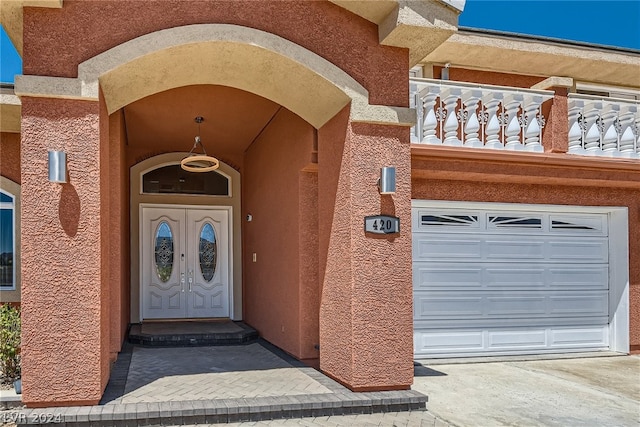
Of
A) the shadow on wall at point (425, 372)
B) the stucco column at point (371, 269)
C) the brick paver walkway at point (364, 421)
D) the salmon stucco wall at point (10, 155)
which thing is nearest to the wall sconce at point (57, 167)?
the brick paver walkway at point (364, 421)

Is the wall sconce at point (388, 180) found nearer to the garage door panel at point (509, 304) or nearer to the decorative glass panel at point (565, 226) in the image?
the garage door panel at point (509, 304)

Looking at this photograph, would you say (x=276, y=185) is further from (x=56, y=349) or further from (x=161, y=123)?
(x=56, y=349)

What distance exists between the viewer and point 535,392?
25.4 feet

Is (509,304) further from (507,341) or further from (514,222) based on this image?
(514,222)

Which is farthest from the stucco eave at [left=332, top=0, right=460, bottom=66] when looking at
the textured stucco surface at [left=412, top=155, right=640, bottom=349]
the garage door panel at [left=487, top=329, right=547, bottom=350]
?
the garage door panel at [left=487, top=329, right=547, bottom=350]

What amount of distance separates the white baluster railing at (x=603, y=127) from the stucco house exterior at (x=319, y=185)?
0.12 ft

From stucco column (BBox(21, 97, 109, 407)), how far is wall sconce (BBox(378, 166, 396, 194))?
3223 millimetres

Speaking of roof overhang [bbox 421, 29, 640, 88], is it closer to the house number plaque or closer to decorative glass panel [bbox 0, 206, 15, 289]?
the house number plaque

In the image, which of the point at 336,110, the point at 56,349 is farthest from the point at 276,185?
the point at 56,349

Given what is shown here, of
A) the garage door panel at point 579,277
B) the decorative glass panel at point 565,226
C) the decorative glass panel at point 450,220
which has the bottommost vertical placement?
the garage door panel at point 579,277

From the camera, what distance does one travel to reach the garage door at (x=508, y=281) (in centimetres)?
991

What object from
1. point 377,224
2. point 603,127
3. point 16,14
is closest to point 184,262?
point 377,224

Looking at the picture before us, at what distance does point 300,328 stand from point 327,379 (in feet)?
4.87

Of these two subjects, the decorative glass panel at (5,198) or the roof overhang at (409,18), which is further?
the decorative glass panel at (5,198)
